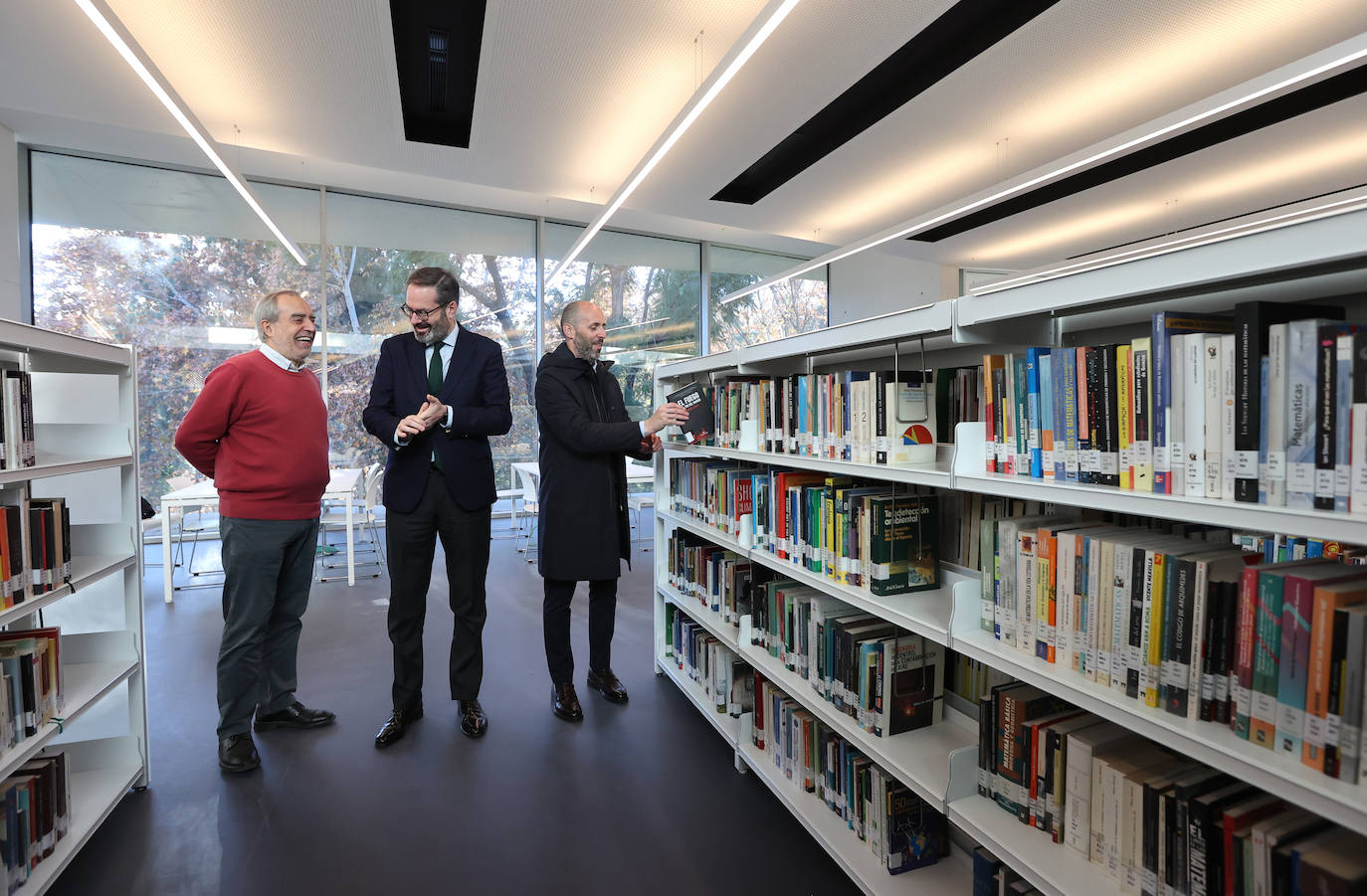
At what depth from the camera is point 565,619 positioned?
2.98 m

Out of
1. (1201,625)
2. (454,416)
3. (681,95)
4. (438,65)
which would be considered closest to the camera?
(1201,625)

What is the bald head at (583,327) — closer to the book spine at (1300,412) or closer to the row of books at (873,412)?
the row of books at (873,412)

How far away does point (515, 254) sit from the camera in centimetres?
755

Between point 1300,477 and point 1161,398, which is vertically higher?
point 1161,398

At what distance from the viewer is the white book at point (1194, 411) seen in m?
1.10

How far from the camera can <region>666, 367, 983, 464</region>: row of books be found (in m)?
1.87

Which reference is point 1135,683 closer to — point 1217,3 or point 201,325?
point 1217,3

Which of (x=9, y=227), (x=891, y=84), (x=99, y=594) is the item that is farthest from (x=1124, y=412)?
(x=9, y=227)

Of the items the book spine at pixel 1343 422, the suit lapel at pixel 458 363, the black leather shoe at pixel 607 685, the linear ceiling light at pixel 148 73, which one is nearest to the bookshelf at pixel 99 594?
the suit lapel at pixel 458 363

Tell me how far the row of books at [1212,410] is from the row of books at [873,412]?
40cm

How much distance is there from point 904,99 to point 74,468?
489 cm

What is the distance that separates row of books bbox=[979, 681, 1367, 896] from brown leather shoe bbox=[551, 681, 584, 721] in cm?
181

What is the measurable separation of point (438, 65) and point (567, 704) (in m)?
4.12

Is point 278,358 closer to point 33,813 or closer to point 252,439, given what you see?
point 252,439
